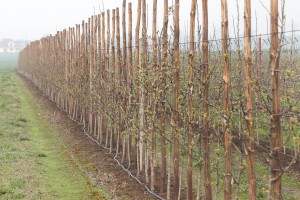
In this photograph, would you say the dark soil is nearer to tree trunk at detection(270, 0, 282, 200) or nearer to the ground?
the ground

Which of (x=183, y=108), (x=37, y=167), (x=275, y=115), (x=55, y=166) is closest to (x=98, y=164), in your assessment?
(x=55, y=166)

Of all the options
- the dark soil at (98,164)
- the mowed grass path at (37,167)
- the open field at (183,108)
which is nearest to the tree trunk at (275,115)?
the open field at (183,108)

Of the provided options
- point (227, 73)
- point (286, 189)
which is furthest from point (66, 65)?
point (227, 73)

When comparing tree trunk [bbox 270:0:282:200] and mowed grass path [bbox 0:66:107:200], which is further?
mowed grass path [bbox 0:66:107:200]

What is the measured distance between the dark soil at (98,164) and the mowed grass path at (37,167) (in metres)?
0.21

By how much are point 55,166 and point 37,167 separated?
18.8 inches

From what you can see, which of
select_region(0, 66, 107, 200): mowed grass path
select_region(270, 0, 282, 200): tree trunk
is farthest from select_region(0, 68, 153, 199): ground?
select_region(270, 0, 282, 200): tree trunk

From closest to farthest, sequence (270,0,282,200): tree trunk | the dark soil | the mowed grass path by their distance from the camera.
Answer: (270,0,282,200): tree trunk → the mowed grass path → the dark soil

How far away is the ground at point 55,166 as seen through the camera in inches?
314

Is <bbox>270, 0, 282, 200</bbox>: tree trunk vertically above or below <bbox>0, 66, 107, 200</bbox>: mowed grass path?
above

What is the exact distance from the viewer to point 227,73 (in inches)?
206

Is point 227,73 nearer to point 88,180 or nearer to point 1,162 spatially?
point 88,180

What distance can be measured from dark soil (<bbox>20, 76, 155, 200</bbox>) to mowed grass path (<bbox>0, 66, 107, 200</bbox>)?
0.21 m

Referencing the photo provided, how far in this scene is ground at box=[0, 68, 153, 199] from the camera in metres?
7.98
